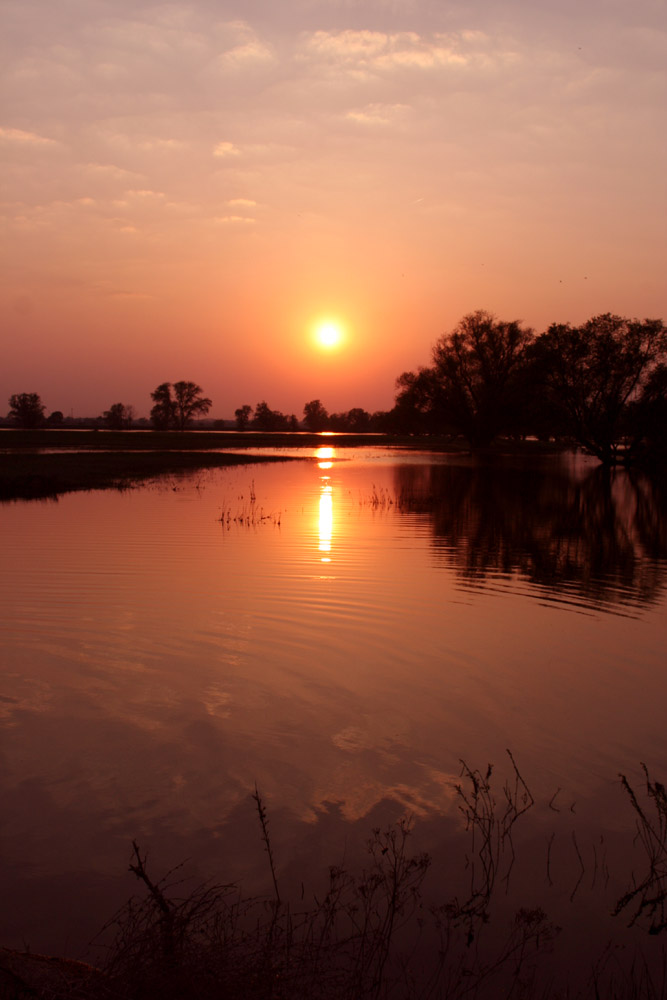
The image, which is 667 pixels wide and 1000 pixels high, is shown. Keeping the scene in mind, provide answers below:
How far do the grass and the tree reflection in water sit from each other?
9791 mm

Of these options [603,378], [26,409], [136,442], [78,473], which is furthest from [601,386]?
[26,409]

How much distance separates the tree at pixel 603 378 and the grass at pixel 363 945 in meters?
65.4

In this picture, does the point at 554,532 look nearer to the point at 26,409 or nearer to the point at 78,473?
the point at 78,473

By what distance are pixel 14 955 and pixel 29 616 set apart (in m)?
8.78

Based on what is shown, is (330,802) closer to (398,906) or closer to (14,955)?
(398,906)

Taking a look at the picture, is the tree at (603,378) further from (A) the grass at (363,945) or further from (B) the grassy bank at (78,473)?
(A) the grass at (363,945)

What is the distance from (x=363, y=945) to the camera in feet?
14.6

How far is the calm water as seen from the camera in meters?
5.68

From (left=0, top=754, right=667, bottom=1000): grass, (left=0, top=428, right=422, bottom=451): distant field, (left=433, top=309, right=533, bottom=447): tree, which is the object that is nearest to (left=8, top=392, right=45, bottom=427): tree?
(left=0, top=428, right=422, bottom=451): distant field

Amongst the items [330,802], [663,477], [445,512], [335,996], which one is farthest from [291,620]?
[663,477]

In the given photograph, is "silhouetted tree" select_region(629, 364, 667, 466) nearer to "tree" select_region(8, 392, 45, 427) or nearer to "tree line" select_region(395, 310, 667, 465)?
"tree line" select_region(395, 310, 667, 465)

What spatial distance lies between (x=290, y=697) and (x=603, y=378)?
6385 cm

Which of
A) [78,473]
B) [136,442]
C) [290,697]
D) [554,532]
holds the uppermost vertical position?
[136,442]

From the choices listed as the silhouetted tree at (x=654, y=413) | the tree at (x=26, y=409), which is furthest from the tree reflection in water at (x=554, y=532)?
the tree at (x=26, y=409)
